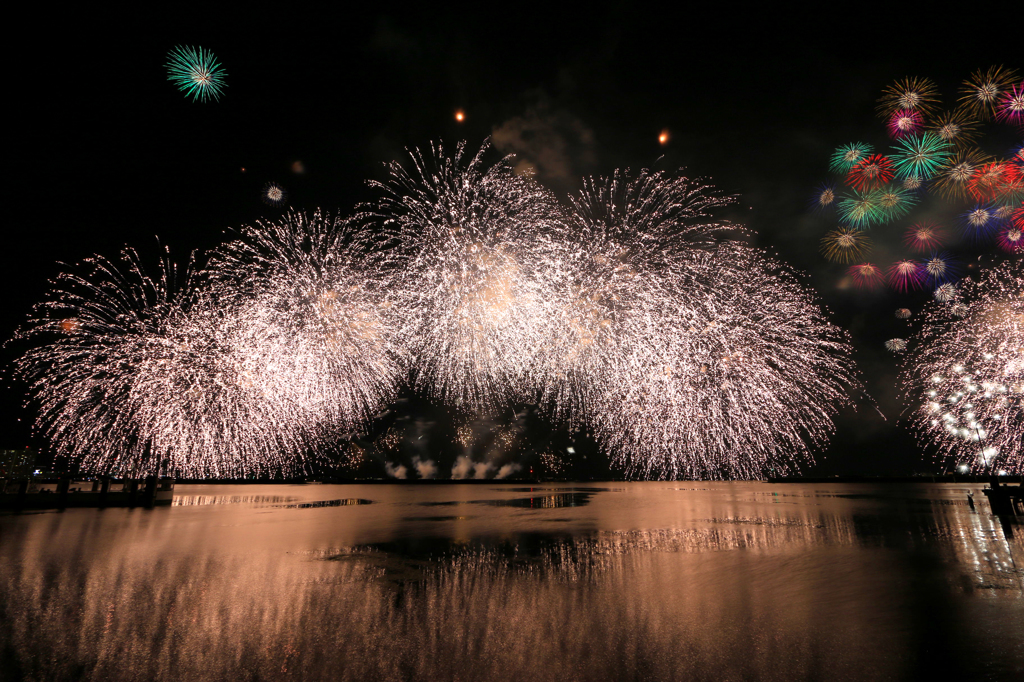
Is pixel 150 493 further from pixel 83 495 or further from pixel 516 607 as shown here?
pixel 516 607

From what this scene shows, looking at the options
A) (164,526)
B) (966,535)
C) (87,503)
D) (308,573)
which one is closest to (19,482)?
(87,503)

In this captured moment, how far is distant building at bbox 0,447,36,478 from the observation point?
226 ft

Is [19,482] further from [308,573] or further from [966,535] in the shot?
[966,535]

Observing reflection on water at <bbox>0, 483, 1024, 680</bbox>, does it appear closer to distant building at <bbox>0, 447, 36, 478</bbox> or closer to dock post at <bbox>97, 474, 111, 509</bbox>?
dock post at <bbox>97, 474, 111, 509</bbox>

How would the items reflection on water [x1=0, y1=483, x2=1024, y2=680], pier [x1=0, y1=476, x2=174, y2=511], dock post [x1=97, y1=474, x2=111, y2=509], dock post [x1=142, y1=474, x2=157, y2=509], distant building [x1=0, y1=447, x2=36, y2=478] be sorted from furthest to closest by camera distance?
distant building [x1=0, y1=447, x2=36, y2=478] → dock post [x1=142, y1=474, x2=157, y2=509] → dock post [x1=97, y1=474, x2=111, y2=509] → pier [x1=0, y1=476, x2=174, y2=511] → reflection on water [x1=0, y1=483, x2=1024, y2=680]

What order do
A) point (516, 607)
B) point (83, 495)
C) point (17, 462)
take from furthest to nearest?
point (17, 462) < point (83, 495) < point (516, 607)

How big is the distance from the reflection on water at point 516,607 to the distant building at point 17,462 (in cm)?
8309

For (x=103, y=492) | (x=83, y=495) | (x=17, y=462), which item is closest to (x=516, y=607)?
(x=103, y=492)

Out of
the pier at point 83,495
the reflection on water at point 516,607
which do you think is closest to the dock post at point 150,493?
Answer: the pier at point 83,495

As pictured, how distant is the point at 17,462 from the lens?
7119 cm

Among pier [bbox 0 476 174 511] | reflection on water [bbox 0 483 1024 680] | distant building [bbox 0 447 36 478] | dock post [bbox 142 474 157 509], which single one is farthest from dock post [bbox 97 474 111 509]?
distant building [bbox 0 447 36 478]

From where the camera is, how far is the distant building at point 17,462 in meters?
68.8

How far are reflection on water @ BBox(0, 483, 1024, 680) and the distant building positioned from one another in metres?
83.1

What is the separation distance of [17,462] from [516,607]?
99.5 metres
